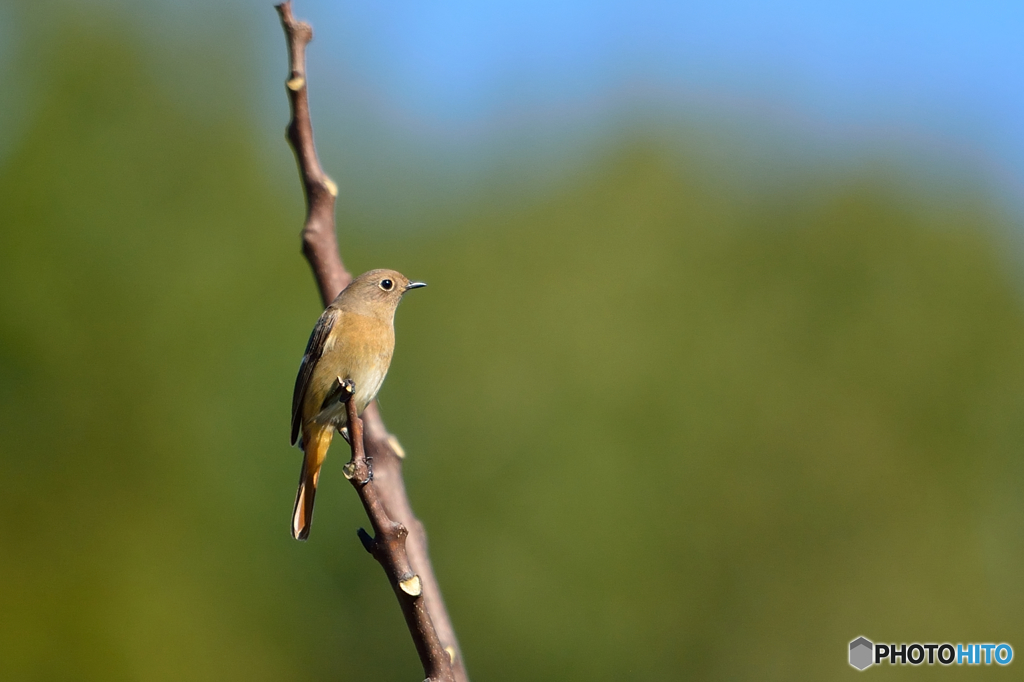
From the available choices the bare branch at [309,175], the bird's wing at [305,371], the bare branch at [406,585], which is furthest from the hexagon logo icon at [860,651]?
the bare branch at [406,585]

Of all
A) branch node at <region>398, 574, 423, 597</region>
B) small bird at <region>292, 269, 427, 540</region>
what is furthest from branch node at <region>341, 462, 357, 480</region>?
small bird at <region>292, 269, 427, 540</region>

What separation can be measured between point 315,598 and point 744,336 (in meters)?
9.35

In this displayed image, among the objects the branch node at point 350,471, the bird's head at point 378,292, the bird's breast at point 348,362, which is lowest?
the branch node at point 350,471

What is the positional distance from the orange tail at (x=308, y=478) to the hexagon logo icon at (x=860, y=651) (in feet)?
25.9

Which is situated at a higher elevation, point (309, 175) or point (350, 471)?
point (309, 175)

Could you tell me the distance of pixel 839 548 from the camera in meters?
16.0

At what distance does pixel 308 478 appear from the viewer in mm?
4570

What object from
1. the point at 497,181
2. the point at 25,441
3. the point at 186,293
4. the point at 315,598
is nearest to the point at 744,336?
the point at 497,181

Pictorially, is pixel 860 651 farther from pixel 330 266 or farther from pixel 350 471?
pixel 350 471

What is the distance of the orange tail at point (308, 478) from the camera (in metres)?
4.47

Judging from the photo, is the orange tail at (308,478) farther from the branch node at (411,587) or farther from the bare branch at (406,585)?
the branch node at (411,587)

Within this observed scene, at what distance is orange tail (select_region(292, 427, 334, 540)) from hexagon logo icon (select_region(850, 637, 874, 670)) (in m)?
7.89

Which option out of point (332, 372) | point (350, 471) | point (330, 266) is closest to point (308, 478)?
point (332, 372)

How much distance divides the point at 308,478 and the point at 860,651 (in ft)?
28.3
